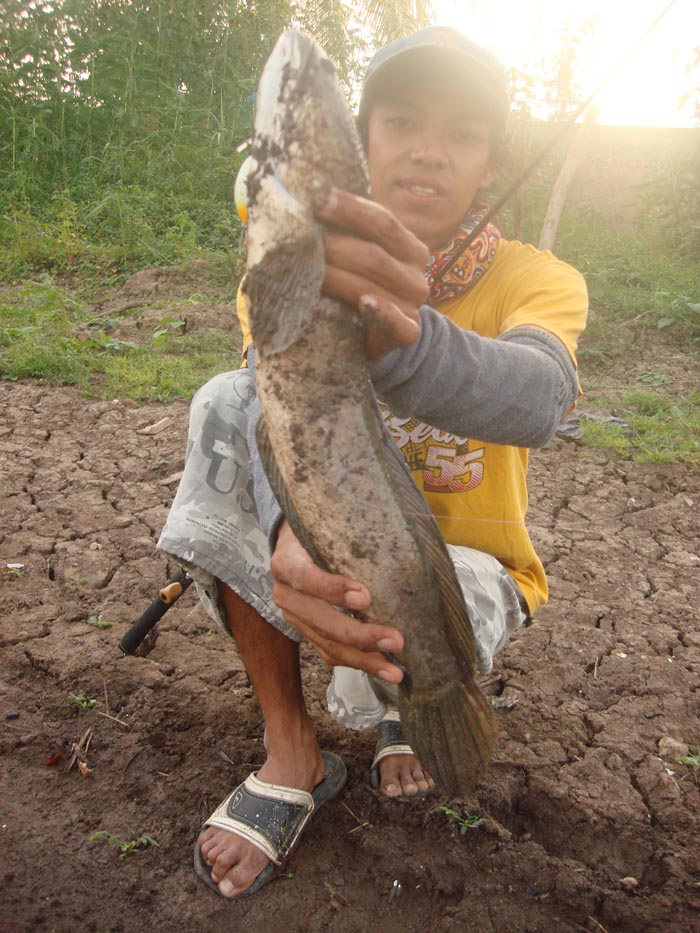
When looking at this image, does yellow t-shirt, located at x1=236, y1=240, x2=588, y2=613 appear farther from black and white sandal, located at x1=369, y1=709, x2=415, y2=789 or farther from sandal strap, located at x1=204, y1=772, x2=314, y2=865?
sandal strap, located at x1=204, y1=772, x2=314, y2=865

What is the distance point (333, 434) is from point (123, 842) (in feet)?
4.35

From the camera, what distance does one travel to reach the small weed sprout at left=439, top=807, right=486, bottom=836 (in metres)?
2.23

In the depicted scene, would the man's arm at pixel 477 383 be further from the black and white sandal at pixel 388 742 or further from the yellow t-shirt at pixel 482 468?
the black and white sandal at pixel 388 742

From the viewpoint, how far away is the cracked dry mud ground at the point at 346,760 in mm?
2018

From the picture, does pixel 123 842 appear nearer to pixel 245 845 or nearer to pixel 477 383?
pixel 245 845

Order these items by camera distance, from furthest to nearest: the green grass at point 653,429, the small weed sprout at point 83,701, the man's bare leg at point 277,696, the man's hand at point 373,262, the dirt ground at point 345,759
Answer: the green grass at point 653,429 → the small weed sprout at point 83,701 → the man's bare leg at point 277,696 → the dirt ground at point 345,759 → the man's hand at point 373,262

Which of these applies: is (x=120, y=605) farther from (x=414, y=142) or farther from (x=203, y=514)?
(x=414, y=142)

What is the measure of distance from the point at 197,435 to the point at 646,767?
1698mm

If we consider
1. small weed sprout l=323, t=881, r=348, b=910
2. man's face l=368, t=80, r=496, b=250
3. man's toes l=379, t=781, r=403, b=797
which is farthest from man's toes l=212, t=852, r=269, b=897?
man's face l=368, t=80, r=496, b=250

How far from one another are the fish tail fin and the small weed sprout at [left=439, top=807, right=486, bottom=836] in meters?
0.36

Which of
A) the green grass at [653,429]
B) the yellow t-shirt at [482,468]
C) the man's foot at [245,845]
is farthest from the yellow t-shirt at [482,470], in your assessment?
Answer: the green grass at [653,429]

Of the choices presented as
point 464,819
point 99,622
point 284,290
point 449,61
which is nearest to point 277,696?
point 464,819

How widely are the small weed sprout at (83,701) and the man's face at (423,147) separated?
178 centimetres

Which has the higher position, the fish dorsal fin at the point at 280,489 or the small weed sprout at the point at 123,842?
the fish dorsal fin at the point at 280,489
